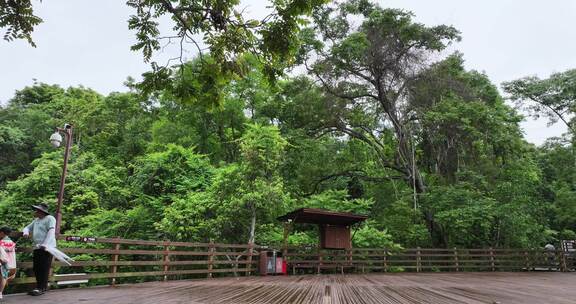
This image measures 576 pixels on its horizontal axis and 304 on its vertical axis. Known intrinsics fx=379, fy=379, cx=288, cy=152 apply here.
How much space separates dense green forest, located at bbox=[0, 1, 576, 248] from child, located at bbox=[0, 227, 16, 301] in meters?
7.27

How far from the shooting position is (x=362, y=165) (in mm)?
19938

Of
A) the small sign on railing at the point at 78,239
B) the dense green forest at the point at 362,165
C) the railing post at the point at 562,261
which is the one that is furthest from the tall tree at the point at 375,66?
the small sign on railing at the point at 78,239

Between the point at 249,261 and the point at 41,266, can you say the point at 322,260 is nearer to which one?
the point at 249,261

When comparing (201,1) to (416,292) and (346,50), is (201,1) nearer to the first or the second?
(416,292)

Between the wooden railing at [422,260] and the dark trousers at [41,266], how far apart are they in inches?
308

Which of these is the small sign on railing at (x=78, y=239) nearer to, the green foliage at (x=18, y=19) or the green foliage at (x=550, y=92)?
the green foliage at (x=18, y=19)

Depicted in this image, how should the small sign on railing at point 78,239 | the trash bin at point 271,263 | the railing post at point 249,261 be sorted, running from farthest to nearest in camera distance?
1. the trash bin at point 271,263
2. the railing post at point 249,261
3. the small sign on railing at point 78,239

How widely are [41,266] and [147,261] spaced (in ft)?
9.72

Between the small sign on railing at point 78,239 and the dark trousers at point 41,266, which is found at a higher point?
the small sign on railing at point 78,239

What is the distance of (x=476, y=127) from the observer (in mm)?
15914

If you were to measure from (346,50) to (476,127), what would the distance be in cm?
634

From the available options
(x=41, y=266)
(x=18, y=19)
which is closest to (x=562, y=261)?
(x=41, y=266)

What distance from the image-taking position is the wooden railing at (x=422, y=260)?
13.4m

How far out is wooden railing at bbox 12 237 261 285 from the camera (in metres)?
6.75
